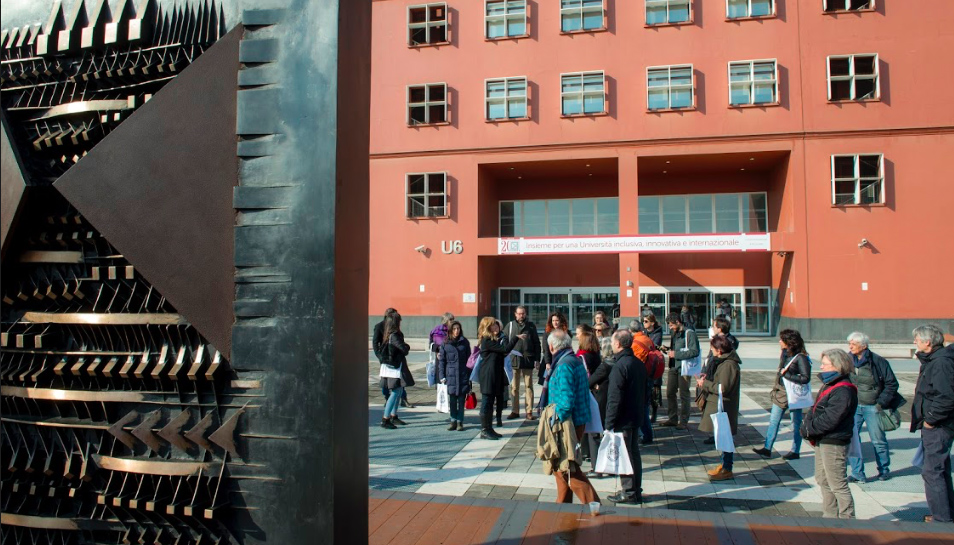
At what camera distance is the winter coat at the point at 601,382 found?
20.6ft

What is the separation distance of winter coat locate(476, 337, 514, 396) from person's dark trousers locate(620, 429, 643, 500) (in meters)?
2.74

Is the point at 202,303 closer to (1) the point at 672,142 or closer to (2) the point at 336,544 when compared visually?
(2) the point at 336,544

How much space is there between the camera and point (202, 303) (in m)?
2.17

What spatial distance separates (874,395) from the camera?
21.3 ft

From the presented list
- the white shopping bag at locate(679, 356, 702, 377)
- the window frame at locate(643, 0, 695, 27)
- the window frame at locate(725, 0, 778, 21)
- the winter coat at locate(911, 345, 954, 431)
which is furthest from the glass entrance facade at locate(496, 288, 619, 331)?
the winter coat at locate(911, 345, 954, 431)

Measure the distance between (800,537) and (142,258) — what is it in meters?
3.64

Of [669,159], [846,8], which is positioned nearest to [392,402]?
[669,159]

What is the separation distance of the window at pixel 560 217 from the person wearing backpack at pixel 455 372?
2162 cm

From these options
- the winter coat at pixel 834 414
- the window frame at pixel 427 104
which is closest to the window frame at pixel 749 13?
the window frame at pixel 427 104

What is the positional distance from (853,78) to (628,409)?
2472cm

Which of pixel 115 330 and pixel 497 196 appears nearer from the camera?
pixel 115 330

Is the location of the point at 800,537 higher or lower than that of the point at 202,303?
lower

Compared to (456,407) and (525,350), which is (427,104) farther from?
(456,407)

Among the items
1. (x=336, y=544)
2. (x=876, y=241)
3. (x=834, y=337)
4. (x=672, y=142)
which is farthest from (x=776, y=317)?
(x=336, y=544)
